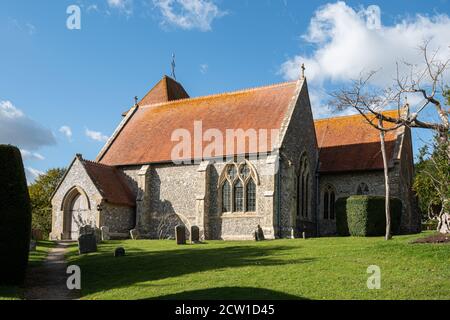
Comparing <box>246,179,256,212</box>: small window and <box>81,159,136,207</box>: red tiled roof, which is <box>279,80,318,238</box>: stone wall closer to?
<box>246,179,256,212</box>: small window

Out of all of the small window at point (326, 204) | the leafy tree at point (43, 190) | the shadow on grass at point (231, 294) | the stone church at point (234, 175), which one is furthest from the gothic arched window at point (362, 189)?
the leafy tree at point (43, 190)

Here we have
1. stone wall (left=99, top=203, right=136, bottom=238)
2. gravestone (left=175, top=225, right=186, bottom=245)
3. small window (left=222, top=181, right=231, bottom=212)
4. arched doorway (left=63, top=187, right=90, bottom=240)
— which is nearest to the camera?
gravestone (left=175, top=225, right=186, bottom=245)

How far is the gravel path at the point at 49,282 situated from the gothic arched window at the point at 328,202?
16.0 m

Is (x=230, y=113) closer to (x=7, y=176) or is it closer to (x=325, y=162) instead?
(x=325, y=162)

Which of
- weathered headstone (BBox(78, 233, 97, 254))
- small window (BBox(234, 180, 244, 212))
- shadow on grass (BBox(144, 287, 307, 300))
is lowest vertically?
shadow on grass (BBox(144, 287, 307, 300))

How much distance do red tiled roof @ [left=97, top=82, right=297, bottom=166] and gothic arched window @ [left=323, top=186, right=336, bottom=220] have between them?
613cm

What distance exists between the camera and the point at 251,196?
25.5 meters

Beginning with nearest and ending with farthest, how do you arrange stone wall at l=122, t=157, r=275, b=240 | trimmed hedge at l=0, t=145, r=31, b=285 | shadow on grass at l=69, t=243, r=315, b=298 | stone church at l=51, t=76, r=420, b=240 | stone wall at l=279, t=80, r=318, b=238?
trimmed hedge at l=0, t=145, r=31, b=285, shadow on grass at l=69, t=243, r=315, b=298, stone wall at l=279, t=80, r=318, b=238, stone wall at l=122, t=157, r=275, b=240, stone church at l=51, t=76, r=420, b=240

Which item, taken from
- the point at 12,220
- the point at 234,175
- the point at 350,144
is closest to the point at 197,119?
the point at 234,175

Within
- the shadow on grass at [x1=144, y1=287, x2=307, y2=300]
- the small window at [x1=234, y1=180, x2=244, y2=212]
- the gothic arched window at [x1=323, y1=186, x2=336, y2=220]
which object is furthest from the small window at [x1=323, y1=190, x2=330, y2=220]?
the shadow on grass at [x1=144, y1=287, x2=307, y2=300]

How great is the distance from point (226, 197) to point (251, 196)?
1469 millimetres

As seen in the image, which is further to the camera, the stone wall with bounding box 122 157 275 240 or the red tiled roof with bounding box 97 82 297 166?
the red tiled roof with bounding box 97 82 297 166

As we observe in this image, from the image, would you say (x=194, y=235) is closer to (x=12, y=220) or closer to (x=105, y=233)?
(x=105, y=233)

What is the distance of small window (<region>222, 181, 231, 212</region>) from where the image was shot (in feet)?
85.2
